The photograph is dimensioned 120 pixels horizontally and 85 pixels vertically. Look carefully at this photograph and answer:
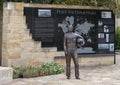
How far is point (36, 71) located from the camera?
45.1 feet

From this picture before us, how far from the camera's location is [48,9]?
52.2ft

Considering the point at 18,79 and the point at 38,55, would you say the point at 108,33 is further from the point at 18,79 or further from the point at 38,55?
the point at 18,79

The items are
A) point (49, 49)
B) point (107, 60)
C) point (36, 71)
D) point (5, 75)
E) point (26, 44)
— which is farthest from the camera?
point (107, 60)

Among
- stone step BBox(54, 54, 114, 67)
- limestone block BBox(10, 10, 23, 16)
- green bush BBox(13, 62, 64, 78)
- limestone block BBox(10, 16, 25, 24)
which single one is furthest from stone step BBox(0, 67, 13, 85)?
stone step BBox(54, 54, 114, 67)

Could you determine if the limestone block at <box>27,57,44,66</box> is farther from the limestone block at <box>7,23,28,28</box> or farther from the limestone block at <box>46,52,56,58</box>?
the limestone block at <box>7,23,28,28</box>

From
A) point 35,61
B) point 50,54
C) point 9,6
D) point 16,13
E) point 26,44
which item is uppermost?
point 9,6

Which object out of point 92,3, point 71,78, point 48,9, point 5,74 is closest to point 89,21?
point 92,3

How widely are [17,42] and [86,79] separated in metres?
3.70

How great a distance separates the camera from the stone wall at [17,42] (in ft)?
49.6

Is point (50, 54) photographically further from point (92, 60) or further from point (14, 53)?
point (92, 60)

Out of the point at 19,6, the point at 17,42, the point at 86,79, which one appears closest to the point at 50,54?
the point at 17,42

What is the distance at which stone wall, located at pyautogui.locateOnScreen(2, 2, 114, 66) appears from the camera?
Answer: 15133 millimetres

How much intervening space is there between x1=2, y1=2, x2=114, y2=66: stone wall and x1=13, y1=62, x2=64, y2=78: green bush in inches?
33.5

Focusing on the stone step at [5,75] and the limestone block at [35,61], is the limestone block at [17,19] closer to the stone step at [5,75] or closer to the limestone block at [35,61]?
the limestone block at [35,61]
